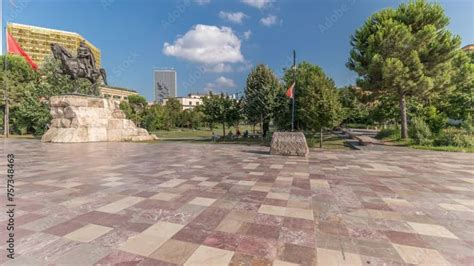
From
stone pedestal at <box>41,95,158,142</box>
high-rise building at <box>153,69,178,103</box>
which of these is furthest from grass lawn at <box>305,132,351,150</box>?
high-rise building at <box>153,69,178,103</box>

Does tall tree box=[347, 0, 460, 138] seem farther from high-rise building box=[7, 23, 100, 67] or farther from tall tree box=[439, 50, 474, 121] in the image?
high-rise building box=[7, 23, 100, 67]

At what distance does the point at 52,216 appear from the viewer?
136 inches

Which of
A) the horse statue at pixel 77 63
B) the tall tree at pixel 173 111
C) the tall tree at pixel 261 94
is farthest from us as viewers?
the tall tree at pixel 173 111

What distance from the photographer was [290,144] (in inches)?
422

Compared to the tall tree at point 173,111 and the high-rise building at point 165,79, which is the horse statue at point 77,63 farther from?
the high-rise building at point 165,79

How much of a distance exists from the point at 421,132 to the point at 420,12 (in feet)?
30.9

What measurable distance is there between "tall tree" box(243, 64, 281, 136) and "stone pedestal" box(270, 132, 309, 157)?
9.26 m

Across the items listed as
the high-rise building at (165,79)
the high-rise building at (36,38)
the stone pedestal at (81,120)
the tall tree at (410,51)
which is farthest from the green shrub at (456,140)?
the high-rise building at (165,79)

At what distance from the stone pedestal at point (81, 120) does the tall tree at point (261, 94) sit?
12.5m

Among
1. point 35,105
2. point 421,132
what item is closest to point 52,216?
point 421,132

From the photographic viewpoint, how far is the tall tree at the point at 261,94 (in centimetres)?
1978

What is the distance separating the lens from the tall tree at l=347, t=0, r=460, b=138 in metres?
15.6

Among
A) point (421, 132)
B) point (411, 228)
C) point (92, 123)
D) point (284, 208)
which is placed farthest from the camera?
point (92, 123)

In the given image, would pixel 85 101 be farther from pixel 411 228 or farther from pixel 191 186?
pixel 411 228
